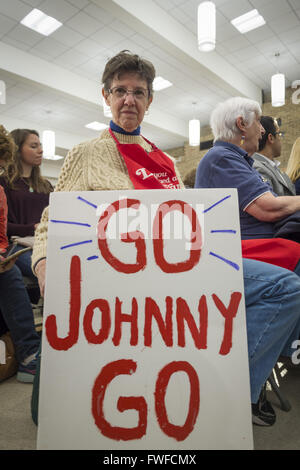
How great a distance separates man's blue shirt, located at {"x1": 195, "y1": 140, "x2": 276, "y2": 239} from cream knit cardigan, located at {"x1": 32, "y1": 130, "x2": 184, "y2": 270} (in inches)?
10.5

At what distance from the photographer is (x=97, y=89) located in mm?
5262

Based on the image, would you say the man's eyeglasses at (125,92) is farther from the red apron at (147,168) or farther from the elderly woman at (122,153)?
the red apron at (147,168)

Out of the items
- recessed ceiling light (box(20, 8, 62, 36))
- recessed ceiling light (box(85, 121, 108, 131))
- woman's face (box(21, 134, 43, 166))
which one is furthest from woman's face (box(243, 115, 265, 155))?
recessed ceiling light (box(85, 121, 108, 131))

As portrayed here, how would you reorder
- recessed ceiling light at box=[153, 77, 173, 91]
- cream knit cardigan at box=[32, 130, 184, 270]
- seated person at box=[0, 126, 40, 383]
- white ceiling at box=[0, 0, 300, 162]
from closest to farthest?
cream knit cardigan at box=[32, 130, 184, 270], seated person at box=[0, 126, 40, 383], white ceiling at box=[0, 0, 300, 162], recessed ceiling light at box=[153, 77, 173, 91]

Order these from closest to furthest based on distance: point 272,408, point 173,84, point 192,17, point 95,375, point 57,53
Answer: point 95,375 < point 272,408 < point 192,17 < point 57,53 < point 173,84

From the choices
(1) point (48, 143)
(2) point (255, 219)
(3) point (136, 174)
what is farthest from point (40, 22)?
(2) point (255, 219)

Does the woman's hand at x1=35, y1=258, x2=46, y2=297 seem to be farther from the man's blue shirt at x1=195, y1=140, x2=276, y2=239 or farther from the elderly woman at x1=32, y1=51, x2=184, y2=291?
the man's blue shirt at x1=195, y1=140, x2=276, y2=239

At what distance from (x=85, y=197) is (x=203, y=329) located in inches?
12.9

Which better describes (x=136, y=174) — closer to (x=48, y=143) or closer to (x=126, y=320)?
(x=126, y=320)

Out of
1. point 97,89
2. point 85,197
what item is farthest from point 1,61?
point 85,197

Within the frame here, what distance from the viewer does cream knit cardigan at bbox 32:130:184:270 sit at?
0.80 m

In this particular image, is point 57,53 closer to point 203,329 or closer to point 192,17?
point 192,17

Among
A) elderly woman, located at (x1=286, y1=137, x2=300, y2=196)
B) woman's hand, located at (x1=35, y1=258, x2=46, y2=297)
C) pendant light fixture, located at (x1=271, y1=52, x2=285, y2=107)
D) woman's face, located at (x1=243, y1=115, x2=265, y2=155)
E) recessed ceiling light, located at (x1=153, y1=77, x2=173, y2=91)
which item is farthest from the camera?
recessed ceiling light, located at (x1=153, y1=77, x2=173, y2=91)

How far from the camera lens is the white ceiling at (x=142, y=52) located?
354 centimetres
